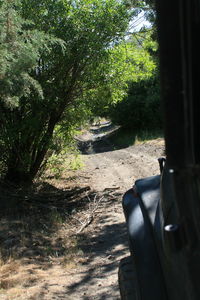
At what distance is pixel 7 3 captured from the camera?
6840 mm

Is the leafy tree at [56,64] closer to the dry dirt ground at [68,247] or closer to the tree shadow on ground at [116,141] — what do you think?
the dry dirt ground at [68,247]

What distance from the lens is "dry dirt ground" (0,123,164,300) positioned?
15.7 ft

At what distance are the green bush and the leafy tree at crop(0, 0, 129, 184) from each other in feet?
54.0

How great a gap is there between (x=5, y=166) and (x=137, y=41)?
493 centimetres

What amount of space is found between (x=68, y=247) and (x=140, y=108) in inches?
846

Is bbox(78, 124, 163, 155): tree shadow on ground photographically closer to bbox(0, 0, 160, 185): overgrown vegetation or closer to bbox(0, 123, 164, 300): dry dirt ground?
bbox(0, 0, 160, 185): overgrown vegetation

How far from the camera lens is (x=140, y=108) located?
27.3 metres

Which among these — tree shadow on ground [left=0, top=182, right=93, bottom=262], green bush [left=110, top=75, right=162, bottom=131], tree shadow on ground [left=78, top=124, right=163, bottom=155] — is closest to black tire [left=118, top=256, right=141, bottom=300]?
tree shadow on ground [left=0, top=182, right=93, bottom=262]

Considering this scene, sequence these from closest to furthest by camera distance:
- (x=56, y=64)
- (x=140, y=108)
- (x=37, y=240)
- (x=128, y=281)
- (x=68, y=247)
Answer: (x=128, y=281) → (x=68, y=247) → (x=37, y=240) → (x=56, y=64) → (x=140, y=108)

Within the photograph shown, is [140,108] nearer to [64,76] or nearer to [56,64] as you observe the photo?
[64,76]

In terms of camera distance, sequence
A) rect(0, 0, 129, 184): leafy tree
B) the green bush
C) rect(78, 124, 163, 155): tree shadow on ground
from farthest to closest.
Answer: the green bush → rect(78, 124, 163, 155): tree shadow on ground → rect(0, 0, 129, 184): leafy tree

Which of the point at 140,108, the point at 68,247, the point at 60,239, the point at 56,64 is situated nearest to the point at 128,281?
the point at 68,247

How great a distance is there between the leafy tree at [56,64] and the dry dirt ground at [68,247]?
1.17 meters

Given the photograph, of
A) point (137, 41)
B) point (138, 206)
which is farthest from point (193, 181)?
point (137, 41)
